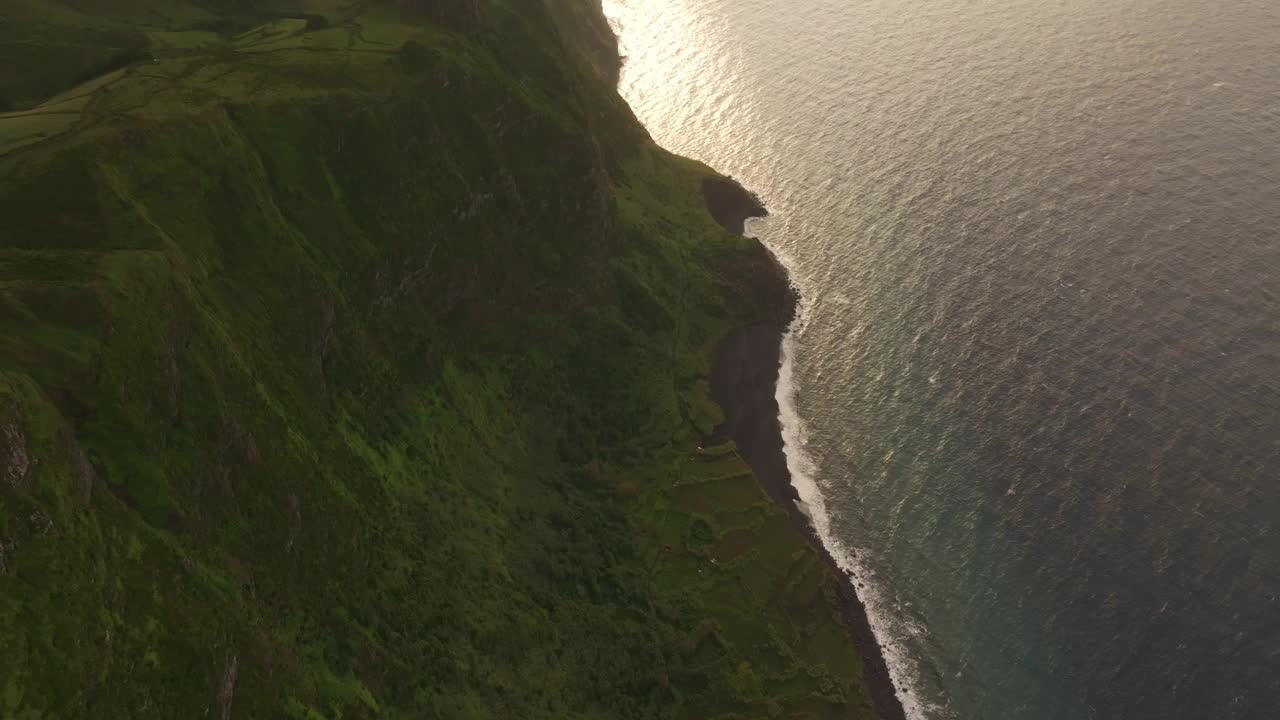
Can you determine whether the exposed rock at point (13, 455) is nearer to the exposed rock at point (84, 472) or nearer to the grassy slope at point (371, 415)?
the grassy slope at point (371, 415)

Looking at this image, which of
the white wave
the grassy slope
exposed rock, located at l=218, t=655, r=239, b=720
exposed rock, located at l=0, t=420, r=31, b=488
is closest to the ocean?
the white wave

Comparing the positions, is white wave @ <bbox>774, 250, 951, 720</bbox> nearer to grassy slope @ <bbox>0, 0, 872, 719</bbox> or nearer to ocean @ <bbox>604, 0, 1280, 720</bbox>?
ocean @ <bbox>604, 0, 1280, 720</bbox>

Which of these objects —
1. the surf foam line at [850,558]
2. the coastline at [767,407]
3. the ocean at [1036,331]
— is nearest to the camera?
the surf foam line at [850,558]

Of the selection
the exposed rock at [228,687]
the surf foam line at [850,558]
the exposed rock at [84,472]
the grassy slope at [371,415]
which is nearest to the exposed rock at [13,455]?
the grassy slope at [371,415]

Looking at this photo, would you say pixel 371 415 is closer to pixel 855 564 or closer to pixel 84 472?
pixel 84 472

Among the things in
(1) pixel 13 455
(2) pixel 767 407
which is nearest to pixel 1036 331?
(2) pixel 767 407
